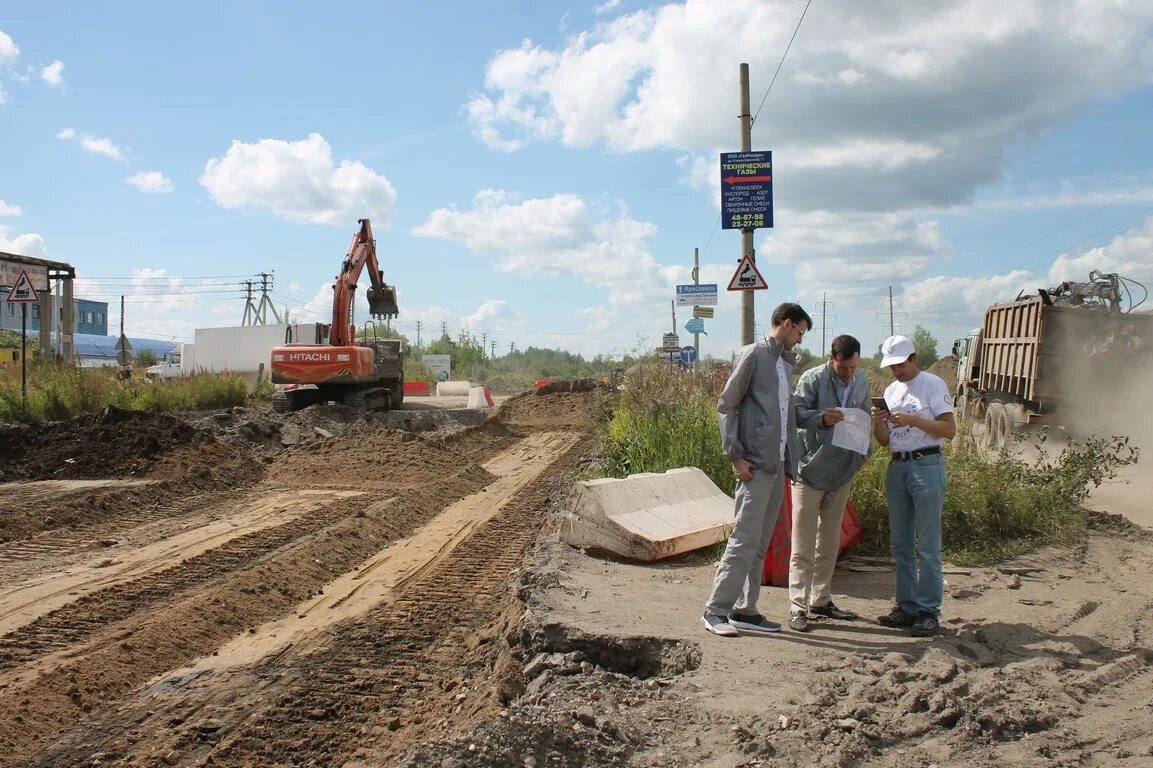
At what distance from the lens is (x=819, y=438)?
561 cm

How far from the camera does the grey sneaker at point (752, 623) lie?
537 cm

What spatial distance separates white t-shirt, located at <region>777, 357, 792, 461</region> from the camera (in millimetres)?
5324

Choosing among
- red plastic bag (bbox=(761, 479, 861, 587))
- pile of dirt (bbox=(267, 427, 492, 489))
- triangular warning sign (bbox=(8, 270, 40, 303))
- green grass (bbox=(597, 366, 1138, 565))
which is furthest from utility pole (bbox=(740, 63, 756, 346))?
triangular warning sign (bbox=(8, 270, 40, 303))

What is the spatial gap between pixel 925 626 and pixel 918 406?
125 centimetres

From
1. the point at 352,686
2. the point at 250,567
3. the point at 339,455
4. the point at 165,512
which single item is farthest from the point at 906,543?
the point at 339,455

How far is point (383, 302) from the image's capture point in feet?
72.5

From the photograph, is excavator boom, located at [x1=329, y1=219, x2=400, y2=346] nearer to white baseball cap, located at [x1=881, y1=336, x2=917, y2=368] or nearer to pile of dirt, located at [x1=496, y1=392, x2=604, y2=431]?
pile of dirt, located at [x1=496, y1=392, x2=604, y2=431]

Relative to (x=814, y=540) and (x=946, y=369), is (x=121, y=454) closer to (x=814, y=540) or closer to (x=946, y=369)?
(x=814, y=540)

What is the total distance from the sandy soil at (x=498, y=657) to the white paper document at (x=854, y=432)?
3.51ft

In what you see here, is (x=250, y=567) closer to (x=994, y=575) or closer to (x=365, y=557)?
(x=365, y=557)

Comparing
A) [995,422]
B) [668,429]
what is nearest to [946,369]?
[995,422]

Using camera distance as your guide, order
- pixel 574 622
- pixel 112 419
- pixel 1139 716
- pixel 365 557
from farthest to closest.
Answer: pixel 112 419
pixel 365 557
pixel 574 622
pixel 1139 716

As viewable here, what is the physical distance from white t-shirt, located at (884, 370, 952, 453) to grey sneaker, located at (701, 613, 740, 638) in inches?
58.2

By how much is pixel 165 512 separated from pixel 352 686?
658cm
